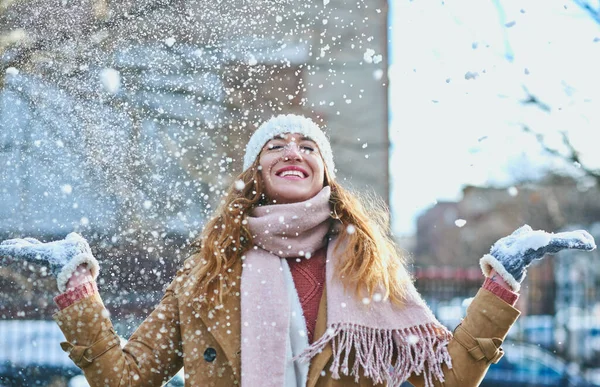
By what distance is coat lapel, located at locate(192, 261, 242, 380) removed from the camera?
256 centimetres

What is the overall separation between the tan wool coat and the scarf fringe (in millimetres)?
35

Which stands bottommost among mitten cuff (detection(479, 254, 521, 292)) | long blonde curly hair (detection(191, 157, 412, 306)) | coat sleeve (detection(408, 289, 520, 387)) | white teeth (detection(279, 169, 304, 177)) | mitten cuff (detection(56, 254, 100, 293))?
coat sleeve (detection(408, 289, 520, 387))

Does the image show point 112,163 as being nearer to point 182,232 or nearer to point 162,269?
point 182,232

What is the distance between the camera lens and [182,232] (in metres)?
6.36

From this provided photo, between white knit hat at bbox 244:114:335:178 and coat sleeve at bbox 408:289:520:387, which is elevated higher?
white knit hat at bbox 244:114:335:178

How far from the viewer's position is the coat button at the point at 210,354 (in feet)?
8.43

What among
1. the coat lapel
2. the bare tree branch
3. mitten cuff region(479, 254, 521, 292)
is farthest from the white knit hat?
the bare tree branch

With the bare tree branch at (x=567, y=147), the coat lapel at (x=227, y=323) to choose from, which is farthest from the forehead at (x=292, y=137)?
the bare tree branch at (x=567, y=147)

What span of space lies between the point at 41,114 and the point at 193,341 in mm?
3320

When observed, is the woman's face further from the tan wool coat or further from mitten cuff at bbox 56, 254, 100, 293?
mitten cuff at bbox 56, 254, 100, 293

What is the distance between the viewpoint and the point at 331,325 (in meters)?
2.52

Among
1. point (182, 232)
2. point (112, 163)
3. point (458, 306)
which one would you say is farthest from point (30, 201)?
point (458, 306)

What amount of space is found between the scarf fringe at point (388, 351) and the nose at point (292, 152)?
66 centimetres

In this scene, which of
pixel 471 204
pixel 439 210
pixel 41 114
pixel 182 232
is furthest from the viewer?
pixel 439 210
